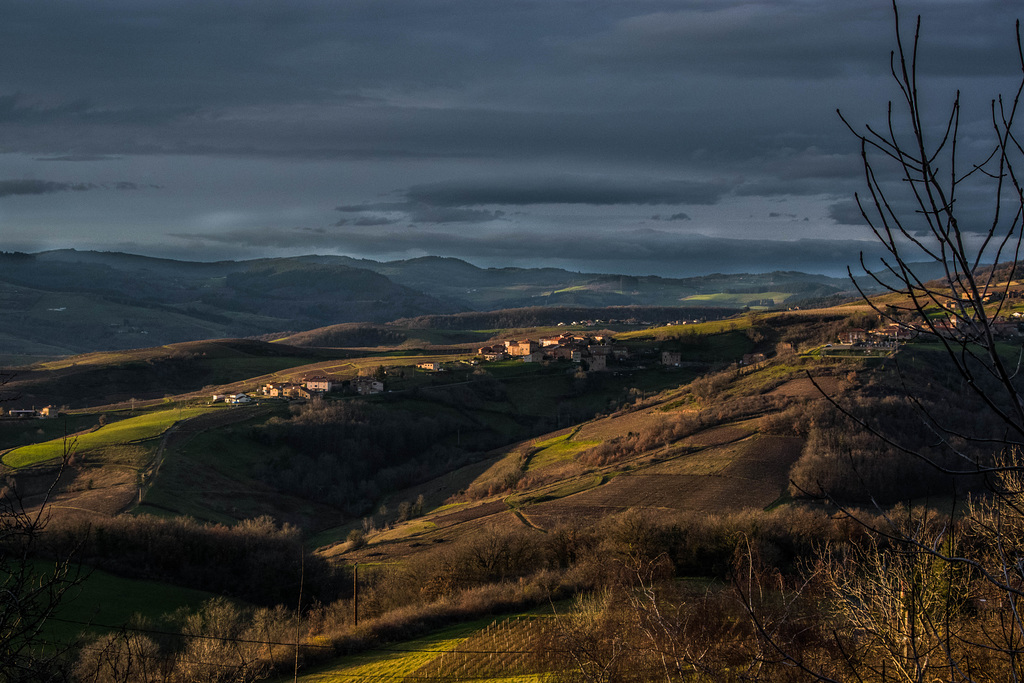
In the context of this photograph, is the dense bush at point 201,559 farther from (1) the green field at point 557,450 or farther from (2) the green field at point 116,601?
(1) the green field at point 557,450

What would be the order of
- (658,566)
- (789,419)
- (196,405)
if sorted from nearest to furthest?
(658,566), (789,419), (196,405)

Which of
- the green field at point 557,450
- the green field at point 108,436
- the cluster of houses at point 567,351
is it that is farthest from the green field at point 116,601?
the cluster of houses at point 567,351

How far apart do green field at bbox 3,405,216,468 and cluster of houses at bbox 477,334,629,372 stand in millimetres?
57081

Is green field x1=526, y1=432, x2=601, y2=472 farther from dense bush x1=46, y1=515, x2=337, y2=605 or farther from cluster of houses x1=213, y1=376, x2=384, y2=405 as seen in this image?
cluster of houses x1=213, y1=376, x2=384, y2=405

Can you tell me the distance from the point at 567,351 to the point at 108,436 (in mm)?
76442

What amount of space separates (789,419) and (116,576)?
169 ft

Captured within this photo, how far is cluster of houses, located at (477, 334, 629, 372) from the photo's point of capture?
118 m

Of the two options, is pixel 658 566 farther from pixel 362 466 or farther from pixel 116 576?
pixel 362 466

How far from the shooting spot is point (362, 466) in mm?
80188

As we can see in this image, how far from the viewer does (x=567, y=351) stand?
128500mm

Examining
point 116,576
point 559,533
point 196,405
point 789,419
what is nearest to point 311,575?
point 116,576

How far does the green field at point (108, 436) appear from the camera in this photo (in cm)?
6281

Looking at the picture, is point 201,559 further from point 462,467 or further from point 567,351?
point 567,351

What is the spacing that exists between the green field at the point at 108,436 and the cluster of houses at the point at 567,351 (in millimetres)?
57081
